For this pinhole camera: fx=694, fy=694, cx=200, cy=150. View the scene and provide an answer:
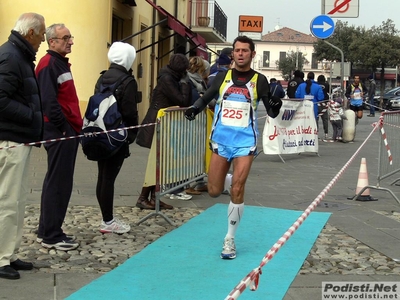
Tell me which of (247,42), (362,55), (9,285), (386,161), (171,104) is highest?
(362,55)

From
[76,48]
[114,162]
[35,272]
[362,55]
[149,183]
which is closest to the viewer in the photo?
[35,272]

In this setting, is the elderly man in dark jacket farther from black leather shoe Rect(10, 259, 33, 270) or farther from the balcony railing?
the balcony railing

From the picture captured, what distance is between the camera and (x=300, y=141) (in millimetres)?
14828

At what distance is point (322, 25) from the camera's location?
54.7ft

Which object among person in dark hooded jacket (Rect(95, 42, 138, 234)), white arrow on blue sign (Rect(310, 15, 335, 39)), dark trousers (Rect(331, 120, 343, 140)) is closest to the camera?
person in dark hooded jacket (Rect(95, 42, 138, 234))

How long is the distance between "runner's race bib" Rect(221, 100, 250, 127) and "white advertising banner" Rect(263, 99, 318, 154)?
791cm

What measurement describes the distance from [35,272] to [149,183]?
9.41ft

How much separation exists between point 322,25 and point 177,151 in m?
9.56

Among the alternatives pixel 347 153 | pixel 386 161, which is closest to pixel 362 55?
pixel 347 153

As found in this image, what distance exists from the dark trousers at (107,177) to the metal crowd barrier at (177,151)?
55cm

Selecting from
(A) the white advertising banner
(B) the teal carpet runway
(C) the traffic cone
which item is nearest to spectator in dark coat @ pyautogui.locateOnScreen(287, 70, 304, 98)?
(A) the white advertising banner

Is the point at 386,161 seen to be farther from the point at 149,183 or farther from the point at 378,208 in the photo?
the point at 149,183

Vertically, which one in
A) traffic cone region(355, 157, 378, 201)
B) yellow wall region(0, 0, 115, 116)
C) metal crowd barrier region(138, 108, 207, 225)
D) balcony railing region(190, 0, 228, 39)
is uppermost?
balcony railing region(190, 0, 228, 39)

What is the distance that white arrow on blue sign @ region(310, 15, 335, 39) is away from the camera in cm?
1661
